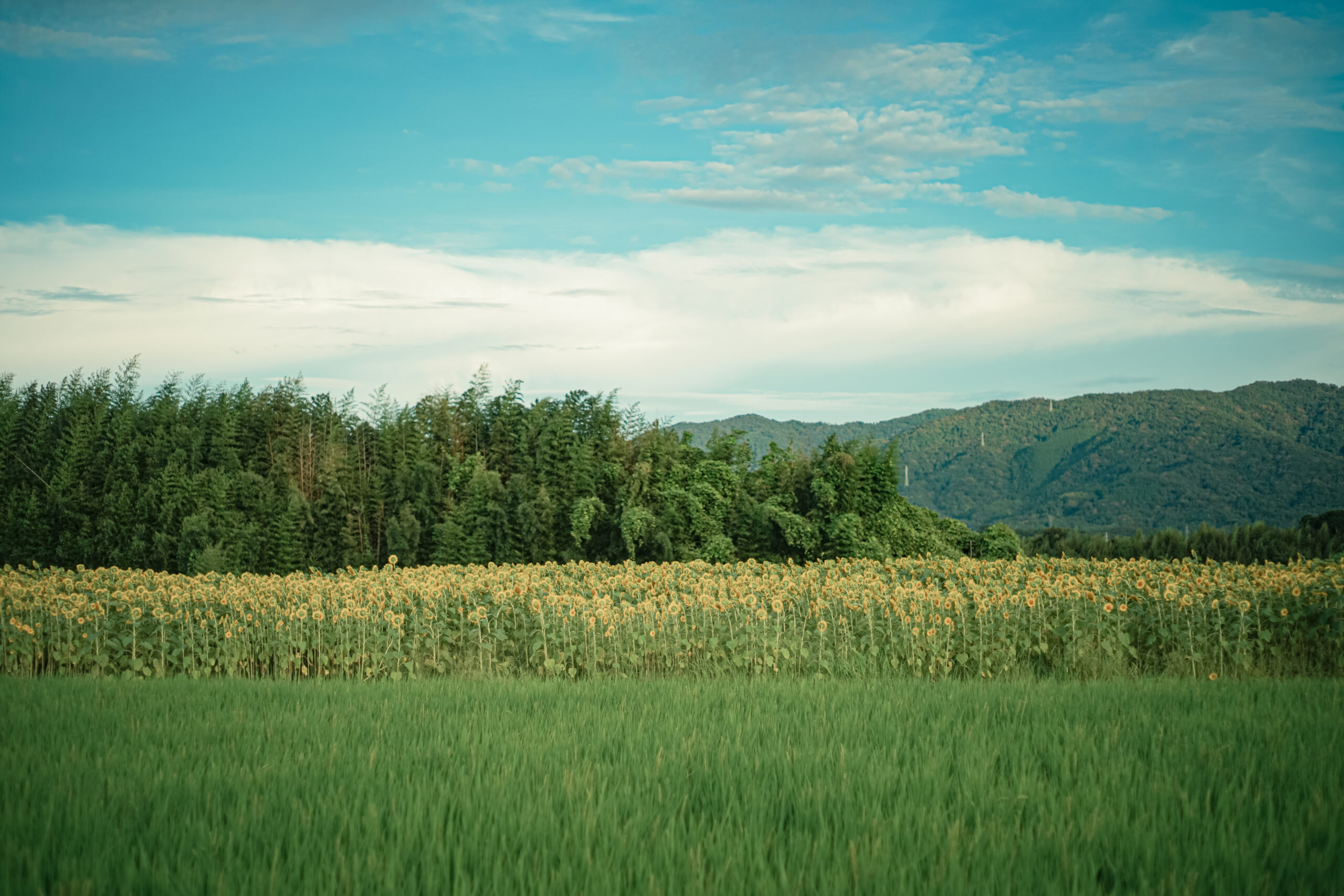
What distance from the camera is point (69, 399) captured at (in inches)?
1015

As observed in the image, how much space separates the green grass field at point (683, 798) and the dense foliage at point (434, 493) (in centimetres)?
1219

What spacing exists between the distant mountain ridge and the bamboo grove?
227 feet

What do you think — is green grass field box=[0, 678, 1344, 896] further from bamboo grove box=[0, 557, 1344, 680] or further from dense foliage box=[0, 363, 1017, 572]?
dense foliage box=[0, 363, 1017, 572]

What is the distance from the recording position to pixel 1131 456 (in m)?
118

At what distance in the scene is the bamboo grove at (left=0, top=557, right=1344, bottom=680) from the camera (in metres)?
9.48

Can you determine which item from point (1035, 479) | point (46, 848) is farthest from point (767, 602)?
point (1035, 479)

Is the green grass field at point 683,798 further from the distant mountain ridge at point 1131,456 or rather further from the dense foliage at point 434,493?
the distant mountain ridge at point 1131,456

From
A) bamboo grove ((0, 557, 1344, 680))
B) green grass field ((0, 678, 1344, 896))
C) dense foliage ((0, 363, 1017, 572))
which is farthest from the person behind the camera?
dense foliage ((0, 363, 1017, 572))

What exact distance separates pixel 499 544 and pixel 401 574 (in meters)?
6.16

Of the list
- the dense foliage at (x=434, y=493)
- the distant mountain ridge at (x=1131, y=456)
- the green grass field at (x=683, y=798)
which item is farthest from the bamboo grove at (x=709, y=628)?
the distant mountain ridge at (x=1131, y=456)

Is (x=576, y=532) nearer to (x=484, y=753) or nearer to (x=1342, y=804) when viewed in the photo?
(x=484, y=753)

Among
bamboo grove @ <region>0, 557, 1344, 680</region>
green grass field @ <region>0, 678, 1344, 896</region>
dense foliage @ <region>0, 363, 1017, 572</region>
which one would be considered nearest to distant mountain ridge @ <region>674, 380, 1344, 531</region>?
dense foliage @ <region>0, 363, 1017, 572</region>

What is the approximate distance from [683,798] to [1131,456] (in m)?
130

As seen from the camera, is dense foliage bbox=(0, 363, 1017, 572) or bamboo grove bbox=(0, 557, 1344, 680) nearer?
bamboo grove bbox=(0, 557, 1344, 680)
